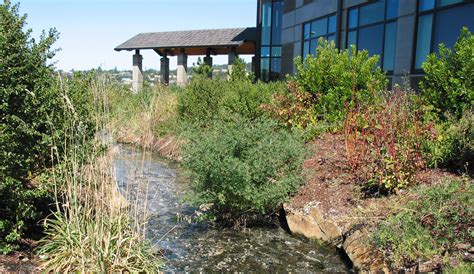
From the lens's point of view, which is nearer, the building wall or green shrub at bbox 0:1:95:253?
green shrub at bbox 0:1:95:253

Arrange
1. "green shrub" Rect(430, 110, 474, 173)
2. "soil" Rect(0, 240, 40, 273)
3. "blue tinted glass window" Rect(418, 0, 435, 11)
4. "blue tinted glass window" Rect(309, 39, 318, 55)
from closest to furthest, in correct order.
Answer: "soil" Rect(0, 240, 40, 273), "green shrub" Rect(430, 110, 474, 173), "blue tinted glass window" Rect(418, 0, 435, 11), "blue tinted glass window" Rect(309, 39, 318, 55)

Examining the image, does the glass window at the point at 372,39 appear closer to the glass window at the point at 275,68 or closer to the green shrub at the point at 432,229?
the glass window at the point at 275,68

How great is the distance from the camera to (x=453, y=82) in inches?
288

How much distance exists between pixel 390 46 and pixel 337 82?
4445 millimetres

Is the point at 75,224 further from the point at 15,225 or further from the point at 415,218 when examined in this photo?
the point at 415,218

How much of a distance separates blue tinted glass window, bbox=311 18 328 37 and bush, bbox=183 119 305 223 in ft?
39.7

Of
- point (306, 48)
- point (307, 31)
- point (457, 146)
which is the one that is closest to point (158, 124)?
point (306, 48)

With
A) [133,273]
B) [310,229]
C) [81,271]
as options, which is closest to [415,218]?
[310,229]

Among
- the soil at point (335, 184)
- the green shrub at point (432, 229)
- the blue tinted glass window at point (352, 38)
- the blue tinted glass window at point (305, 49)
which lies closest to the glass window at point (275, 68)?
the blue tinted glass window at point (305, 49)

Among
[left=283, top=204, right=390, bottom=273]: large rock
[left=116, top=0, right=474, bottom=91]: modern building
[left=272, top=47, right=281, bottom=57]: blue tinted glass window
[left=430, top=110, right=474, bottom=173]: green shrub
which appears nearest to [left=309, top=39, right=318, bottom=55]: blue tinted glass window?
[left=116, top=0, right=474, bottom=91]: modern building

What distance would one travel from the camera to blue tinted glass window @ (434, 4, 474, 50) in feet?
33.2

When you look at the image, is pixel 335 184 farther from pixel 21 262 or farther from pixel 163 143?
pixel 163 143

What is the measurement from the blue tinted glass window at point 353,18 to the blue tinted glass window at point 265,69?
9.28 metres

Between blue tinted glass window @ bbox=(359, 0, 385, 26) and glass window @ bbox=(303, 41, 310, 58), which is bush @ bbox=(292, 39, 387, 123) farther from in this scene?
glass window @ bbox=(303, 41, 310, 58)
